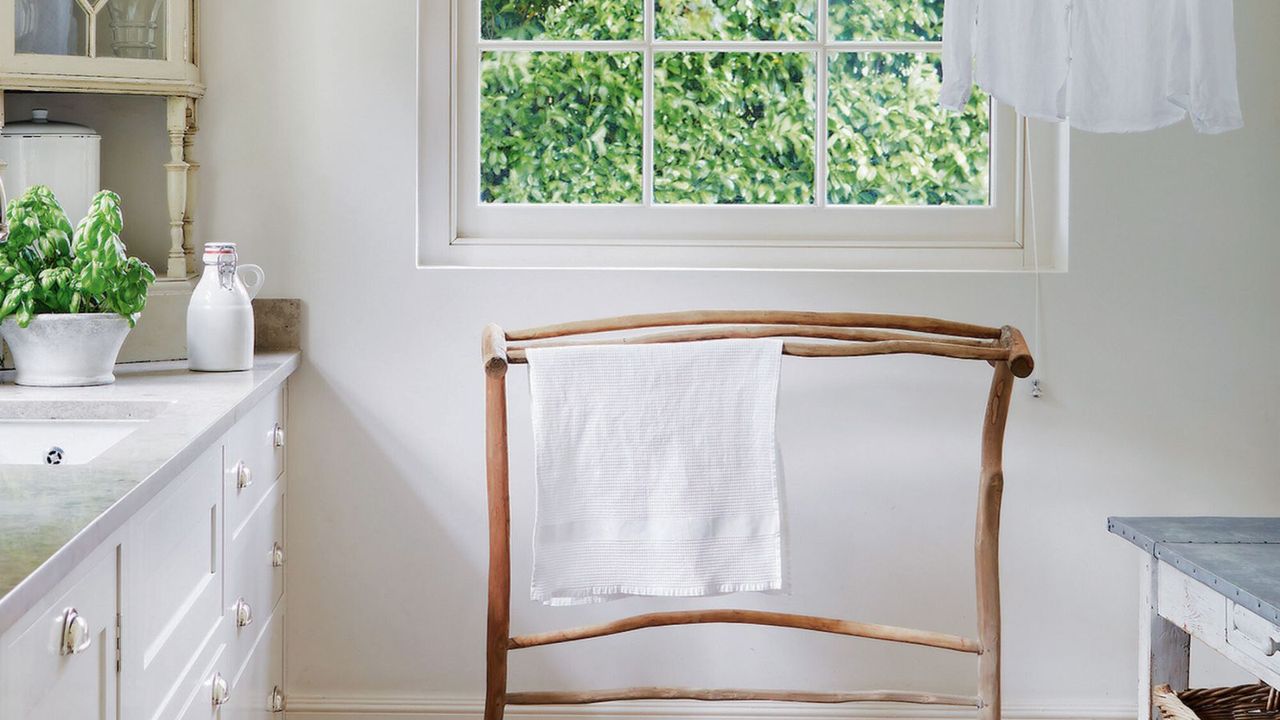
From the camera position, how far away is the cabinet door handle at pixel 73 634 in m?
0.88

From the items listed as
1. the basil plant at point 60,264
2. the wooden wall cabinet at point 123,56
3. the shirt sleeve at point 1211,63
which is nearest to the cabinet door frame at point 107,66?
the wooden wall cabinet at point 123,56

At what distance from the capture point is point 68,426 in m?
1.54

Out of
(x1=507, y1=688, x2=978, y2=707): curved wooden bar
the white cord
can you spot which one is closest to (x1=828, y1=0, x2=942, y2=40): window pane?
the white cord

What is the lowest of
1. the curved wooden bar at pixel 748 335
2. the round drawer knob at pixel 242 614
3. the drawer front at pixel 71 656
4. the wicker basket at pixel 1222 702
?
the wicker basket at pixel 1222 702

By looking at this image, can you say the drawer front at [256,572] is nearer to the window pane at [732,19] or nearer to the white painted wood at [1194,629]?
the window pane at [732,19]

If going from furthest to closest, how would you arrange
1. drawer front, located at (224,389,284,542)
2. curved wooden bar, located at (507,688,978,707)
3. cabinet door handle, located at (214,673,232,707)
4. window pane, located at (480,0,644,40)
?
window pane, located at (480,0,644,40) < curved wooden bar, located at (507,688,978,707) < drawer front, located at (224,389,284,542) < cabinet door handle, located at (214,673,232,707)

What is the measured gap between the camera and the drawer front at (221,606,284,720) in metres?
1.63

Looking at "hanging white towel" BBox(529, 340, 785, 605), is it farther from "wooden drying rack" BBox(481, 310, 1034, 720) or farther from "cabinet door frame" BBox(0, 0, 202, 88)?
"cabinet door frame" BBox(0, 0, 202, 88)

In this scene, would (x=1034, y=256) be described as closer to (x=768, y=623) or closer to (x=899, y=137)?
(x=899, y=137)

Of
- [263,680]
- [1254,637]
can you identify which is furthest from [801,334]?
[263,680]

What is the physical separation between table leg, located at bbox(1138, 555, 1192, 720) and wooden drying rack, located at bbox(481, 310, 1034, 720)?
33 cm

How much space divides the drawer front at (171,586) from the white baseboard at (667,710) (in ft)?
2.35

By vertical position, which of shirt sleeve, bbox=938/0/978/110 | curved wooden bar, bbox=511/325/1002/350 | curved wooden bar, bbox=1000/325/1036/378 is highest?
shirt sleeve, bbox=938/0/978/110

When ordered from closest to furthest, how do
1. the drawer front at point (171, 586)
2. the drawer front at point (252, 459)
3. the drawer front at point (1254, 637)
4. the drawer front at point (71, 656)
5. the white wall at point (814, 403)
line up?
the drawer front at point (71, 656), the drawer front at point (171, 586), the drawer front at point (1254, 637), the drawer front at point (252, 459), the white wall at point (814, 403)
